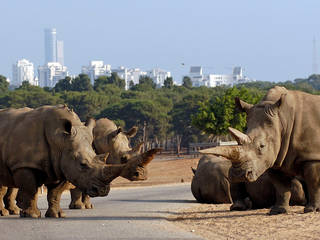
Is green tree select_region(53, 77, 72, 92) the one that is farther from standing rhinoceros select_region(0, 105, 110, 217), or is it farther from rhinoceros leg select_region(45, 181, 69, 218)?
rhinoceros leg select_region(45, 181, 69, 218)

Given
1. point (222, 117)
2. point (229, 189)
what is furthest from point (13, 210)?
point (222, 117)

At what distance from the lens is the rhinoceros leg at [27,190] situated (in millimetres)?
15547

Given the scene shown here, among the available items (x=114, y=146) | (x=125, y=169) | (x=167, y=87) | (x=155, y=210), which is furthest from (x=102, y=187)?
(x=167, y=87)

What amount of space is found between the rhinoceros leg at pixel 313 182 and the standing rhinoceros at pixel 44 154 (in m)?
3.45

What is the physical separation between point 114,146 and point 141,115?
67028 mm

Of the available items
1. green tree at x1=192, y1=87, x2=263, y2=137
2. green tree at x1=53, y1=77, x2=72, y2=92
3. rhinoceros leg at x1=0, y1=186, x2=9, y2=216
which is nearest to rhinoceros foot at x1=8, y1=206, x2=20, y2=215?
rhinoceros leg at x1=0, y1=186, x2=9, y2=216

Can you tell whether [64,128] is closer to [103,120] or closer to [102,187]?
[102,187]

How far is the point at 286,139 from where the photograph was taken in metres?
15.0

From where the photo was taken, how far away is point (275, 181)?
15.6m

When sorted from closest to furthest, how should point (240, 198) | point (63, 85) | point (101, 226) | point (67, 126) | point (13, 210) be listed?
point (101, 226) → point (67, 126) → point (240, 198) → point (13, 210) → point (63, 85)

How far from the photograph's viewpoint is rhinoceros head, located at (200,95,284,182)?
546 inches

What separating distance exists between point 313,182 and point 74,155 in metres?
4.16

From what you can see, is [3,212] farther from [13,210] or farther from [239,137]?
[239,137]

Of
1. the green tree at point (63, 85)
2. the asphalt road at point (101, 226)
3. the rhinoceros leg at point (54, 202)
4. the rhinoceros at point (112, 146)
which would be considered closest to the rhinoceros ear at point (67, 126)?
the rhinoceros leg at point (54, 202)
